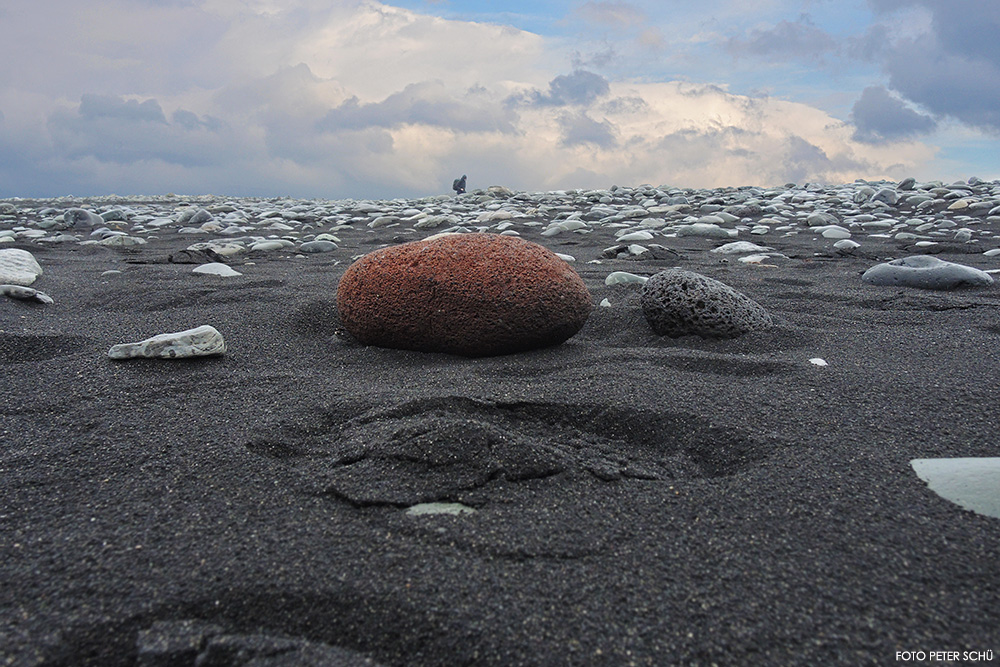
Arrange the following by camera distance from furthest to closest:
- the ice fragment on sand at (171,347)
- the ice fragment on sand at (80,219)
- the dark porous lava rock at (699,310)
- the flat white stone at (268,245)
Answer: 1. the ice fragment on sand at (80,219)
2. the flat white stone at (268,245)
3. the dark porous lava rock at (699,310)
4. the ice fragment on sand at (171,347)

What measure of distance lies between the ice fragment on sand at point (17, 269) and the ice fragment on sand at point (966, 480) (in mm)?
3925

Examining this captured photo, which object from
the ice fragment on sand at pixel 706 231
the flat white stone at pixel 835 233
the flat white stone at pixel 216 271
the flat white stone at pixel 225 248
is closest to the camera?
the flat white stone at pixel 216 271

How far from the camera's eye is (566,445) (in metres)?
1.70

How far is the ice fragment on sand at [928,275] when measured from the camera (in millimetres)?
3400

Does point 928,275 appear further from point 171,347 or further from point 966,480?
point 171,347

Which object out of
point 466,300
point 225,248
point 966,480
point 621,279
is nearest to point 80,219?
point 225,248

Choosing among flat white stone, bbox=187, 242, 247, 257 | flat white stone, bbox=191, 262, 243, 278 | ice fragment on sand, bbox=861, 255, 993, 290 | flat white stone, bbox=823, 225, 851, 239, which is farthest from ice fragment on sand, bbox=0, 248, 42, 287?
flat white stone, bbox=823, 225, 851, 239

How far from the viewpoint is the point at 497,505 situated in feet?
4.62

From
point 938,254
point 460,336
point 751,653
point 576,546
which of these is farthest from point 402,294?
point 938,254

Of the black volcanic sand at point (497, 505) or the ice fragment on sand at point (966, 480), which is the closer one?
the black volcanic sand at point (497, 505)

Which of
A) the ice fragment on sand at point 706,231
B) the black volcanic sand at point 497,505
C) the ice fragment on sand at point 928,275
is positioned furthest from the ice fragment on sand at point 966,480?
the ice fragment on sand at point 706,231

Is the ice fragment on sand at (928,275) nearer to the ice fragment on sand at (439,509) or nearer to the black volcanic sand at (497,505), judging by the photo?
the black volcanic sand at (497,505)

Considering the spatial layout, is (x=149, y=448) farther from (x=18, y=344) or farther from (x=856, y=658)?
(x=856, y=658)

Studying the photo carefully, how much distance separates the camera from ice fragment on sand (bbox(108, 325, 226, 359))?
2.21 metres
